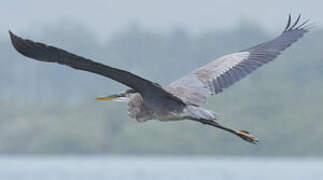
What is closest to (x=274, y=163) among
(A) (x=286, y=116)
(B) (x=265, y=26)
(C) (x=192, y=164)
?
(C) (x=192, y=164)

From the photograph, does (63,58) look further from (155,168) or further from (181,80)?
(155,168)

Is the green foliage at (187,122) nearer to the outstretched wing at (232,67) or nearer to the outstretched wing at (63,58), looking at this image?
the outstretched wing at (232,67)

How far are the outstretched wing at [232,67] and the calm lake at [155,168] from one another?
394 inches

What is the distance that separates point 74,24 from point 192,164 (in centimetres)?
3684

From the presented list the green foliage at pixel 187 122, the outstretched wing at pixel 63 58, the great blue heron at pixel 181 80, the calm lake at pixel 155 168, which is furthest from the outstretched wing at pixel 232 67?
the green foliage at pixel 187 122

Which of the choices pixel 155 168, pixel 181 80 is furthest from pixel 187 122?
pixel 181 80

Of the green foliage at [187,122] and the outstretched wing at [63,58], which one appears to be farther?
the green foliage at [187,122]

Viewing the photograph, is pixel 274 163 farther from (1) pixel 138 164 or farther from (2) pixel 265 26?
(2) pixel 265 26

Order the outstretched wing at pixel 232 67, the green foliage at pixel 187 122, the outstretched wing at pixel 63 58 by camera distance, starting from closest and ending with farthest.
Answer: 1. the outstretched wing at pixel 63 58
2. the outstretched wing at pixel 232 67
3. the green foliage at pixel 187 122

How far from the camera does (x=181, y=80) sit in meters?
8.57

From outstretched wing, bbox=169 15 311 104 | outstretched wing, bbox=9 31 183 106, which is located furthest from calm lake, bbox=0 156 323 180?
outstretched wing, bbox=9 31 183 106

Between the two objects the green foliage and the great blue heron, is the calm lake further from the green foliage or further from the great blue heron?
the great blue heron

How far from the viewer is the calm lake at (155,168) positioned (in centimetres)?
1989

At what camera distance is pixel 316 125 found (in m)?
28.0
